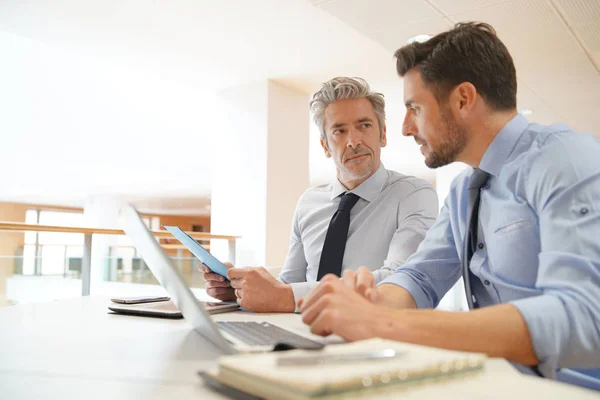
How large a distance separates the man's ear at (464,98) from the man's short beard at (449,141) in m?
0.03

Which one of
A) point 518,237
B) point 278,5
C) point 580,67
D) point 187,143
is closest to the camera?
point 518,237

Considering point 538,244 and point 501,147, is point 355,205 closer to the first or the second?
point 501,147

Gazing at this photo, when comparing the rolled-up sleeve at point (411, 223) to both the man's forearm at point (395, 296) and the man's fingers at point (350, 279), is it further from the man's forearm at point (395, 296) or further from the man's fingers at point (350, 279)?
the man's fingers at point (350, 279)

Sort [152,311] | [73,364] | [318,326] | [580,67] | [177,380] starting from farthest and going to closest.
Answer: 1. [580,67]
2. [152,311]
3. [318,326]
4. [73,364]
5. [177,380]

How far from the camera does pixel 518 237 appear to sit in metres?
1.06

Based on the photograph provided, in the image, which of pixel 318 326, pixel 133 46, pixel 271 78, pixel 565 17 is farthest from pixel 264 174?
pixel 318 326

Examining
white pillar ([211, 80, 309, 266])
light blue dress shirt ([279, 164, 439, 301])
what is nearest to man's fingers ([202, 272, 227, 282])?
light blue dress shirt ([279, 164, 439, 301])

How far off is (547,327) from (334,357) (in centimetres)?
42

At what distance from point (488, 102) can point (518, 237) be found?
0.38 m

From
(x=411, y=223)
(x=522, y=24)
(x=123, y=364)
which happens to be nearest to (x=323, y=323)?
(x=123, y=364)

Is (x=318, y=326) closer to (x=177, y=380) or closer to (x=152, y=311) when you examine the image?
(x=177, y=380)

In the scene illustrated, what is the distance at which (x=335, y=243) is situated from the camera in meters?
1.81

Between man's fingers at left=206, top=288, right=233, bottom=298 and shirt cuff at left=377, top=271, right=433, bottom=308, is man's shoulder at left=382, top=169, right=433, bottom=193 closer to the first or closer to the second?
shirt cuff at left=377, top=271, right=433, bottom=308

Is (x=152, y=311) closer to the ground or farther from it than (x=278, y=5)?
closer to the ground
